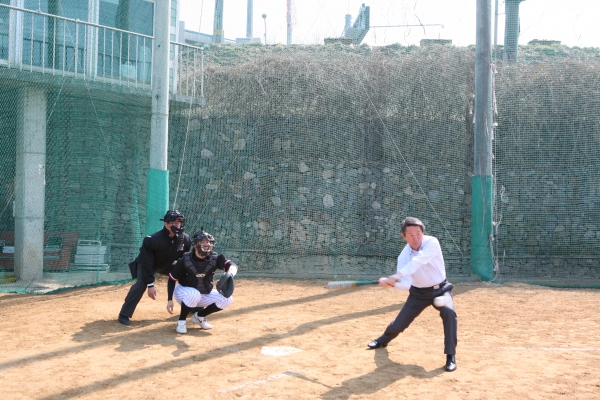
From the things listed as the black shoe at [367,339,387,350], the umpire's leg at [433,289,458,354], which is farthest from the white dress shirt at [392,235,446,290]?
the black shoe at [367,339,387,350]

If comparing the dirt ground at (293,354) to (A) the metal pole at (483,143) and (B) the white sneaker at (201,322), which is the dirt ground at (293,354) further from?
(A) the metal pole at (483,143)

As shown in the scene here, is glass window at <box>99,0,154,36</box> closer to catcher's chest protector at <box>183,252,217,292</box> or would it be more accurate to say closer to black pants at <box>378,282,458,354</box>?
catcher's chest protector at <box>183,252,217,292</box>

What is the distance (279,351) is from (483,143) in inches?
298

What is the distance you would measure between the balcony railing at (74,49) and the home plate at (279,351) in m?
7.99

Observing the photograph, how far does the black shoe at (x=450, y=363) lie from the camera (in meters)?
5.40

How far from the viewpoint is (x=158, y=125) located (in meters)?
10.9

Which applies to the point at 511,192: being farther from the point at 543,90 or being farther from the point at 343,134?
the point at 343,134

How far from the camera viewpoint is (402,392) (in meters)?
4.80

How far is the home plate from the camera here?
595 cm

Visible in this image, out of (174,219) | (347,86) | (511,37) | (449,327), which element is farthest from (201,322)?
(511,37)

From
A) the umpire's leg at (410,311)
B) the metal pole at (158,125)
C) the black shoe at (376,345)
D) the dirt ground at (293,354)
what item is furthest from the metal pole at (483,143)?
the umpire's leg at (410,311)

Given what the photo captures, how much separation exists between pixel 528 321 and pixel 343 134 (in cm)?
766

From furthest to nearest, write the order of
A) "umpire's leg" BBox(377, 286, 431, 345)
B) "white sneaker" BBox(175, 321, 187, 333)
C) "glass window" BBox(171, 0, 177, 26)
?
"glass window" BBox(171, 0, 177, 26)
"white sneaker" BBox(175, 321, 187, 333)
"umpire's leg" BBox(377, 286, 431, 345)

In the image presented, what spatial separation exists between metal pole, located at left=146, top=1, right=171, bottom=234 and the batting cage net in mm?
1689
